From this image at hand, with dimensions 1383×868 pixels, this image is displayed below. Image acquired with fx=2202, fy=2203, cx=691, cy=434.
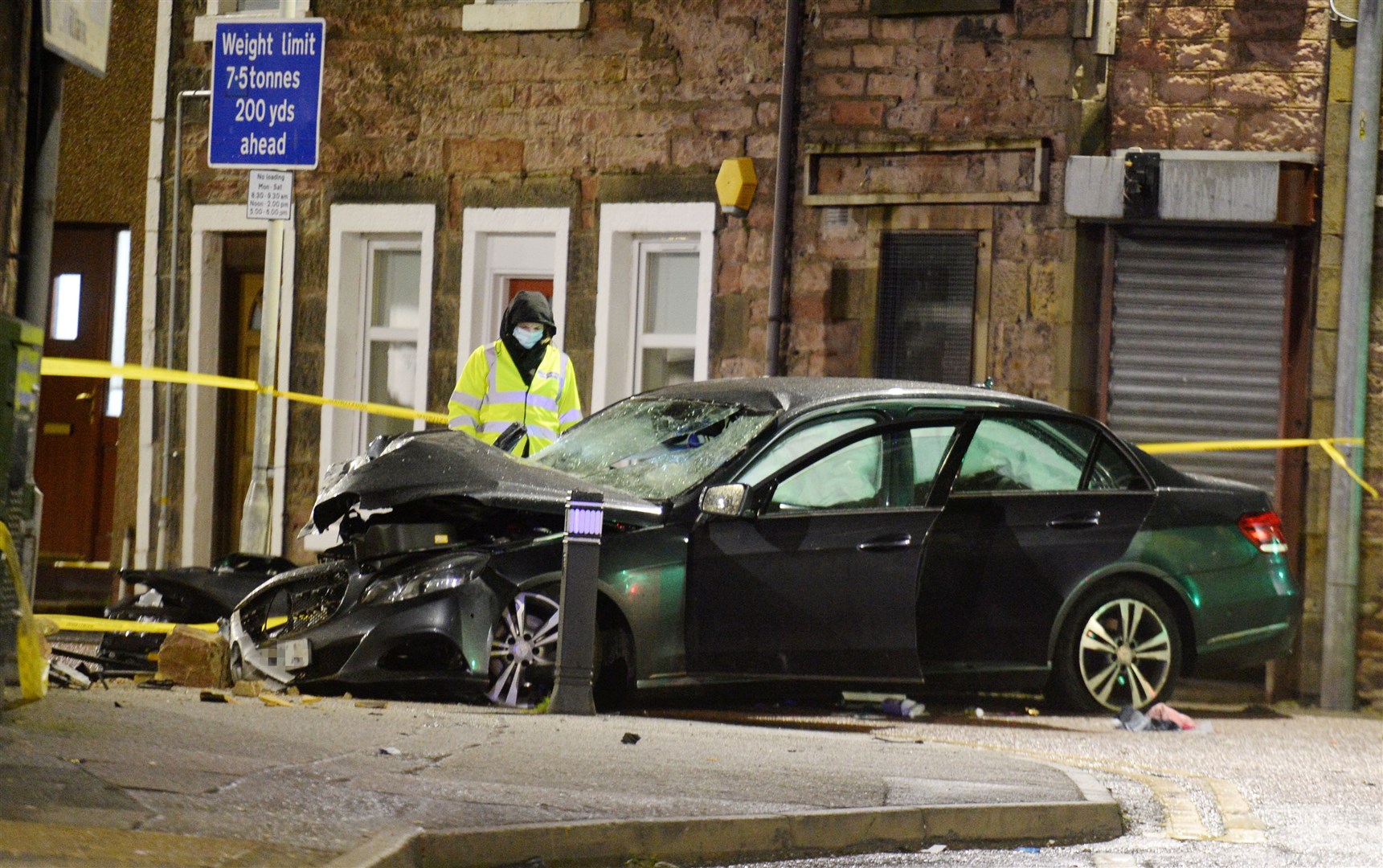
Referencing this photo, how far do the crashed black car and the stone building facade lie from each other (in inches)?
110

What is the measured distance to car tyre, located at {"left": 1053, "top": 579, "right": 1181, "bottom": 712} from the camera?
10.5 meters

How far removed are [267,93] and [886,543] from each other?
5158mm

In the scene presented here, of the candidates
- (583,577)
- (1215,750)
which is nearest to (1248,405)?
(1215,750)

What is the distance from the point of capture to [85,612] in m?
15.8

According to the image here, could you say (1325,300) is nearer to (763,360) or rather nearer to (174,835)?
(763,360)

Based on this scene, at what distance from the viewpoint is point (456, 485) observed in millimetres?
9422

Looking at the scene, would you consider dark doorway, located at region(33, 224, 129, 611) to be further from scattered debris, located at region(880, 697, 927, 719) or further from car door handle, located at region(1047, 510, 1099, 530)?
car door handle, located at region(1047, 510, 1099, 530)

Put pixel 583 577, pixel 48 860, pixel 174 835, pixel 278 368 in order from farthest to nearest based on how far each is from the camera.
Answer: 1. pixel 278 368
2. pixel 583 577
3. pixel 174 835
4. pixel 48 860

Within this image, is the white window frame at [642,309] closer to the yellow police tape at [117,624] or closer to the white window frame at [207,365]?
the white window frame at [207,365]

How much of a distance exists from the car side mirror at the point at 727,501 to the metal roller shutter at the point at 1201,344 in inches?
200

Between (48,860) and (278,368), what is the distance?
38.7 ft

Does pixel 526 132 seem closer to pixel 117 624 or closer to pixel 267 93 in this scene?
pixel 267 93

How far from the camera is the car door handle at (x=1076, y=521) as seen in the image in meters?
10.4

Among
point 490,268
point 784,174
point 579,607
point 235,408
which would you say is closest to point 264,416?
point 490,268
